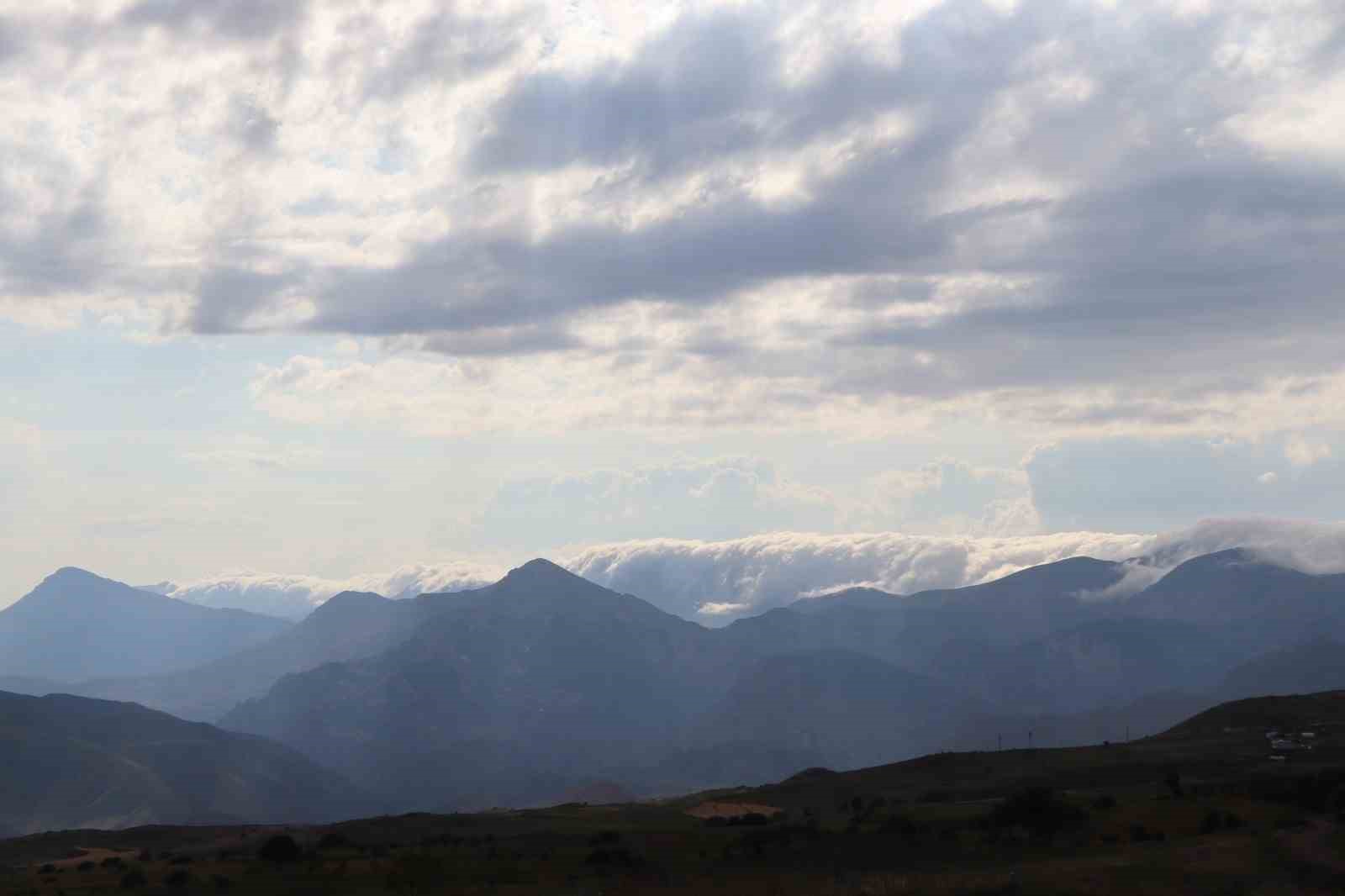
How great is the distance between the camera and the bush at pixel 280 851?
96963mm

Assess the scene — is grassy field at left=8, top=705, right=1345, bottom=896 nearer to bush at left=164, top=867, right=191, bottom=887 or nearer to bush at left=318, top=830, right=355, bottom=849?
bush at left=164, top=867, right=191, bottom=887

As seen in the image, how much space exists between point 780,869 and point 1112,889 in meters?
20.9

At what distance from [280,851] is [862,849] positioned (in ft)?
129

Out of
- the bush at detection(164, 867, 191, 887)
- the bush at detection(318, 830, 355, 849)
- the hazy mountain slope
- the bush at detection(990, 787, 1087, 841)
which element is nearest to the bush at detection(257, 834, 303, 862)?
the bush at detection(164, 867, 191, 887)

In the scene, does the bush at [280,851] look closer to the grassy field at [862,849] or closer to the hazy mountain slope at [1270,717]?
the grassy field at [862,849]

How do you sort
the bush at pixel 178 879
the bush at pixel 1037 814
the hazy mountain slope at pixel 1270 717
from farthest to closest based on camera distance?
→ the hazy mountain slope at pixel 1270 717 < the bush at pixel 1037 814 < the bush at pixel 178 879

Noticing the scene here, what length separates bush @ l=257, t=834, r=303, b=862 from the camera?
97.0 m

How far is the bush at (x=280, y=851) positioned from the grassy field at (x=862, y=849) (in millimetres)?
128

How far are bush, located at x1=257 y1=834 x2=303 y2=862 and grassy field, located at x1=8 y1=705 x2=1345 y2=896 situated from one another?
128 millimetres

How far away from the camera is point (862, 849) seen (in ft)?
292

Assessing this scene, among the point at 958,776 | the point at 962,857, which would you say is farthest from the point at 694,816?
the point at 962,857

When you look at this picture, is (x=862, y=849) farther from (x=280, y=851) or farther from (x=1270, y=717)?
(x=1270, y=717)

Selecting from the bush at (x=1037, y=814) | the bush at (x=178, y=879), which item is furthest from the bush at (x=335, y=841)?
the bush at (x=1037, y=814)

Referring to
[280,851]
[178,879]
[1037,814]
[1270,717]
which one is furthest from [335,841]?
[1270,717]
